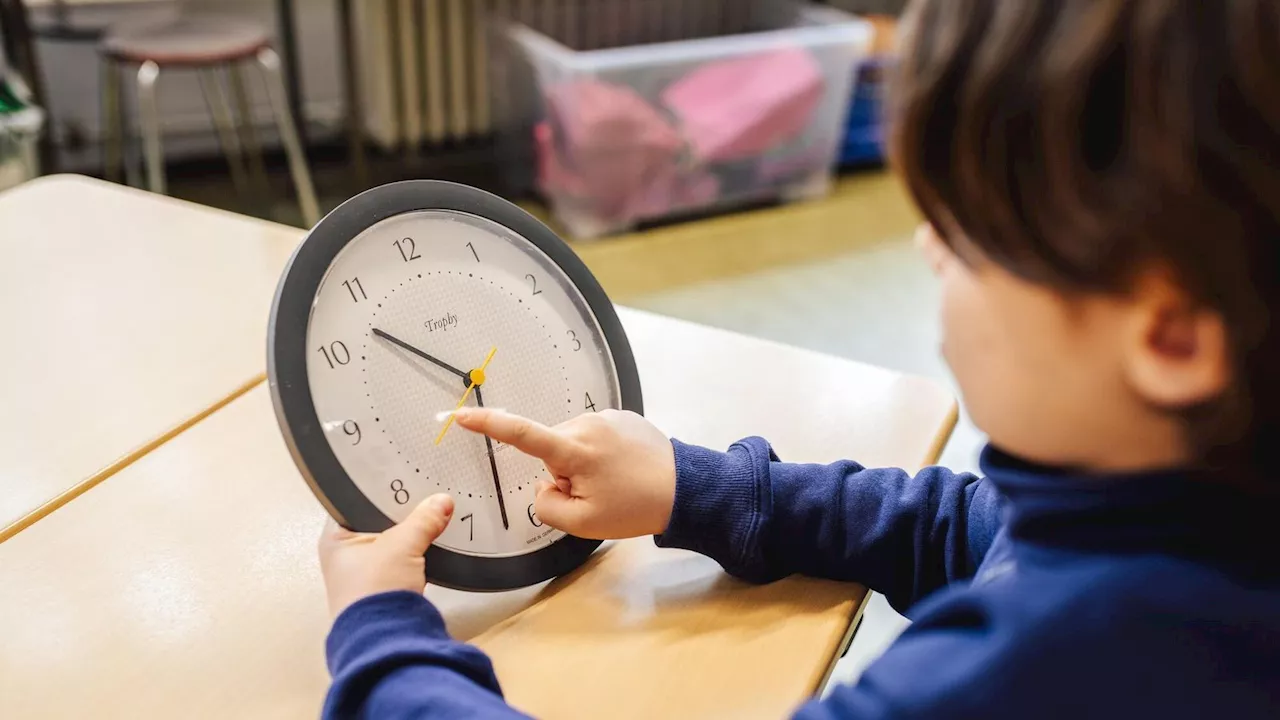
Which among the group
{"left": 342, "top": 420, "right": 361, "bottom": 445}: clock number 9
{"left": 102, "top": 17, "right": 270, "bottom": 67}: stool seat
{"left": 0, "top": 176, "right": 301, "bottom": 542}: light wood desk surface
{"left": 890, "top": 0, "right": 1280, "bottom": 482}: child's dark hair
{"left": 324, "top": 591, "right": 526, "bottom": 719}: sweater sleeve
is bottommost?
{"left": 102, "top": 17, "right": 270, "bottom": 67}: stool seat

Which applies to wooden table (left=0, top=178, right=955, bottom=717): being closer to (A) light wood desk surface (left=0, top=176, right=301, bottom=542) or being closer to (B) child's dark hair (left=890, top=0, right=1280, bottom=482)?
(A) light wood desk surface (left=0, top=176, right=301, bottom=542)

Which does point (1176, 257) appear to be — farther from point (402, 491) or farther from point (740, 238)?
point (740, 238)

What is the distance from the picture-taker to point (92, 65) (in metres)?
2.71

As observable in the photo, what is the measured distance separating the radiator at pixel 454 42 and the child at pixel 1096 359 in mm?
2394

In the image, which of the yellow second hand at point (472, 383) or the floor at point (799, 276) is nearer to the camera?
the yellow second hand at point (472, 383)

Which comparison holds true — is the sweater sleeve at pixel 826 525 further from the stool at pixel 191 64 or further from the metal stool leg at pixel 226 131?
the metal stool leg at pixel 226 131

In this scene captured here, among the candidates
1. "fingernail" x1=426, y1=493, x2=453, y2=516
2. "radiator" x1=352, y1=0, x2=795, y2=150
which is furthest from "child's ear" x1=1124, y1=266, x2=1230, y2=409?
"radiator" x1=352, y1=0, x2=795, y2=150

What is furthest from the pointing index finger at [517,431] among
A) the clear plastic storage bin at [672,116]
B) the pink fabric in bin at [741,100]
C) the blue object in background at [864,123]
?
the blue object in background at [864,123]

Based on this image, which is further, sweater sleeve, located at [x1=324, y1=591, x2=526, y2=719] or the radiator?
the radiator

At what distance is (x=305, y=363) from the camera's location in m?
0.59

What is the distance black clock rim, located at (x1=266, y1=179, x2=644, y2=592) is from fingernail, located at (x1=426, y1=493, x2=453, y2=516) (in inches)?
1.0

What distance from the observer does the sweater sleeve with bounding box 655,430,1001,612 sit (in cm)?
66

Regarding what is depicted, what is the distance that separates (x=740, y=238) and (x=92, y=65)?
1.72 metres

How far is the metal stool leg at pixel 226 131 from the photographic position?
271cm
